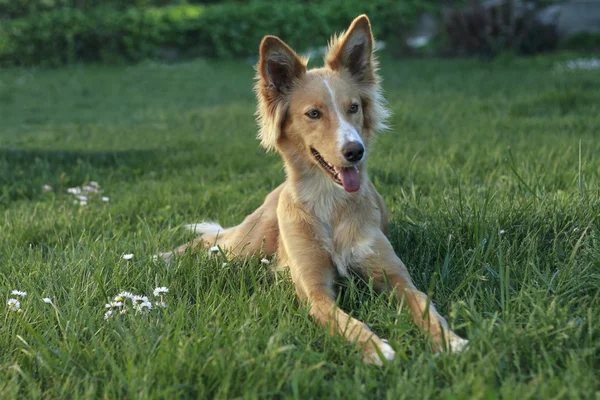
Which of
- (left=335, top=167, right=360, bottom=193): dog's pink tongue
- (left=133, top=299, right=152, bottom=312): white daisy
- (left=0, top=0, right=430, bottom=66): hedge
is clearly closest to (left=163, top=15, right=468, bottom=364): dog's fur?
(left=335, top=167, right=360, bottom=193): dog's pink tongue

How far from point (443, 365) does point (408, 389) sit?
247mm

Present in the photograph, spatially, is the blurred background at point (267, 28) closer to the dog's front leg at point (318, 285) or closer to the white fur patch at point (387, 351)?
the dog's front leg at point (318, 285)

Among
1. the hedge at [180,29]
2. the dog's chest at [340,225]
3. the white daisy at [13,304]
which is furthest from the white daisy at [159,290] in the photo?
the hedge at [180,29]

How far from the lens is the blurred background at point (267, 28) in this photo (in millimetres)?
15852

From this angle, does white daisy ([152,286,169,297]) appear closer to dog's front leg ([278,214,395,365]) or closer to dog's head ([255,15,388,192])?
dog's front leg ([278,214,395,365])

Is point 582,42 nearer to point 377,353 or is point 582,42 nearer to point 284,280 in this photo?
point 284,280

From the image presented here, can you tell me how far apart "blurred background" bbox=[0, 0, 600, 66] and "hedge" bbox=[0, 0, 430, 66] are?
0.09 feet

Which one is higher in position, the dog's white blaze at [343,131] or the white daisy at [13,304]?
the dog's white blaze at [343,131]

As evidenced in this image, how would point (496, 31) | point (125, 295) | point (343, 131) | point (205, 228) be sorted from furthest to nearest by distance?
point (496, 31) → point (205, 228) → point (343, 131) → point (125, 295)

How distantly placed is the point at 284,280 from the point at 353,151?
0.71 metres

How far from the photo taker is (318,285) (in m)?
3.06

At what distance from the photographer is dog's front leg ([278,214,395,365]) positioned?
2502 mm

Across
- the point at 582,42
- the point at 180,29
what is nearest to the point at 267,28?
the point at 180,29

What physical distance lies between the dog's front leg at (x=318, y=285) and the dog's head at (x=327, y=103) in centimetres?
33
